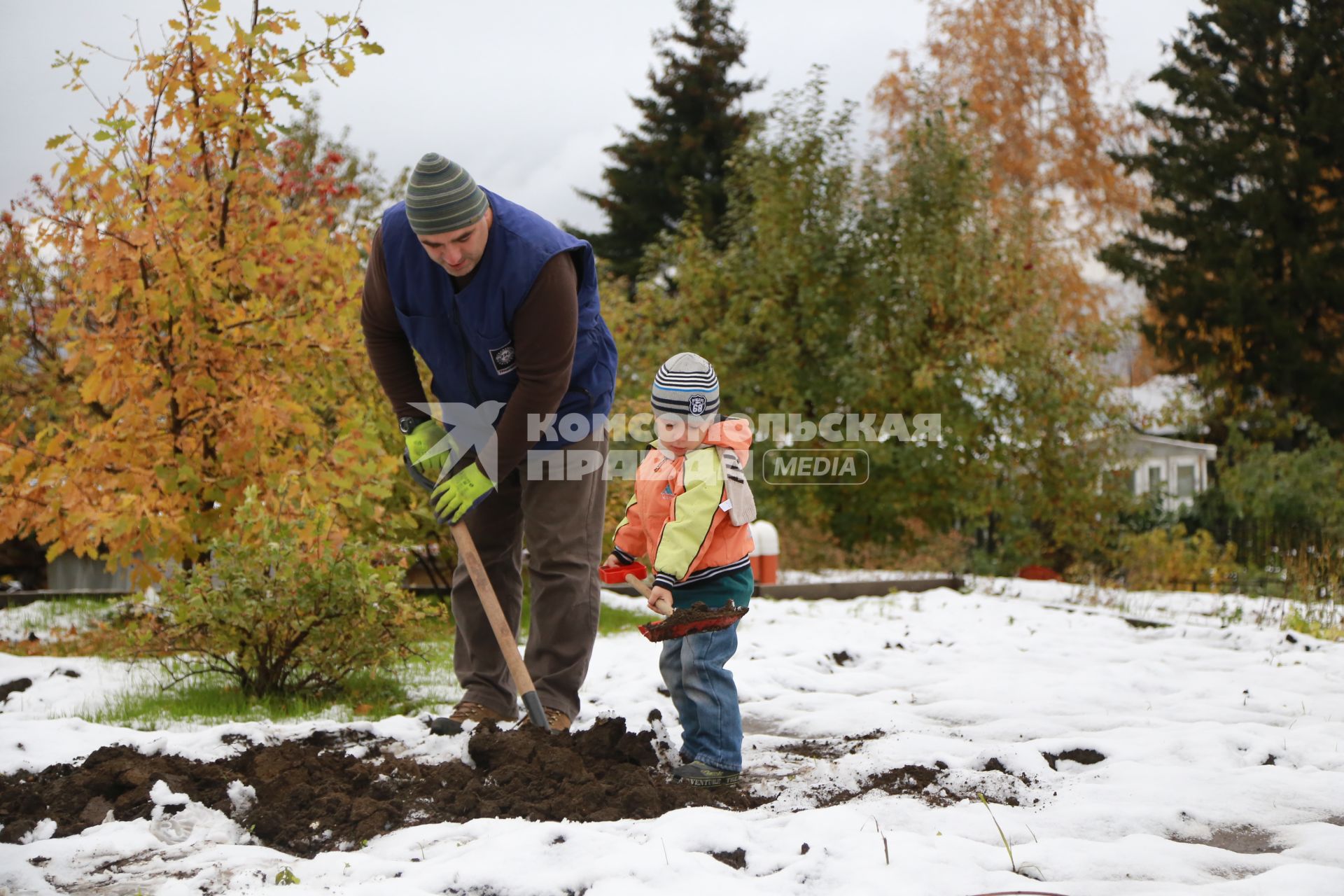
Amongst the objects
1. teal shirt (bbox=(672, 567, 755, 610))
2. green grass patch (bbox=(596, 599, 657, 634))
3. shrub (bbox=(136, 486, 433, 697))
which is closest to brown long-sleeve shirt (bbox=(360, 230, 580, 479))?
teal shirt (bbox=(672, 567, 755, 610))

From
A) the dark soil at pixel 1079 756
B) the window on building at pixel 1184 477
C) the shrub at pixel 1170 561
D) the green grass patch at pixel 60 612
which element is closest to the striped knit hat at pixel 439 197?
the dark soil at pixel 1079 756

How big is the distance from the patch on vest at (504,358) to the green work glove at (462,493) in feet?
0.99

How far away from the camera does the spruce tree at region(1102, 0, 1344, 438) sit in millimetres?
15789

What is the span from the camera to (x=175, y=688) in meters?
4.43

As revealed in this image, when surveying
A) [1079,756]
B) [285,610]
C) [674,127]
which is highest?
[674,127]

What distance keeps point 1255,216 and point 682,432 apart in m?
15.8

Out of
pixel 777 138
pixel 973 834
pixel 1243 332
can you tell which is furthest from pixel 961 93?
pixel 973 834

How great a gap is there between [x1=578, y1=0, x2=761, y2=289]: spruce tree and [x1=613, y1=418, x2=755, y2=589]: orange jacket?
69.9 feet

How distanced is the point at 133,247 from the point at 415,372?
86.3 inches

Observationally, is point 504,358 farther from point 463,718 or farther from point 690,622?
point 463,718

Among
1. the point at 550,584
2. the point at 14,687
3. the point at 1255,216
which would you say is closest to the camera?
the point at 550,584

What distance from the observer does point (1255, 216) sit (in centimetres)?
1616

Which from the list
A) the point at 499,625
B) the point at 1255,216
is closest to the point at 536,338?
the point at 499,625

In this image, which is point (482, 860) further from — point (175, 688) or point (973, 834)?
point (175, 688)
